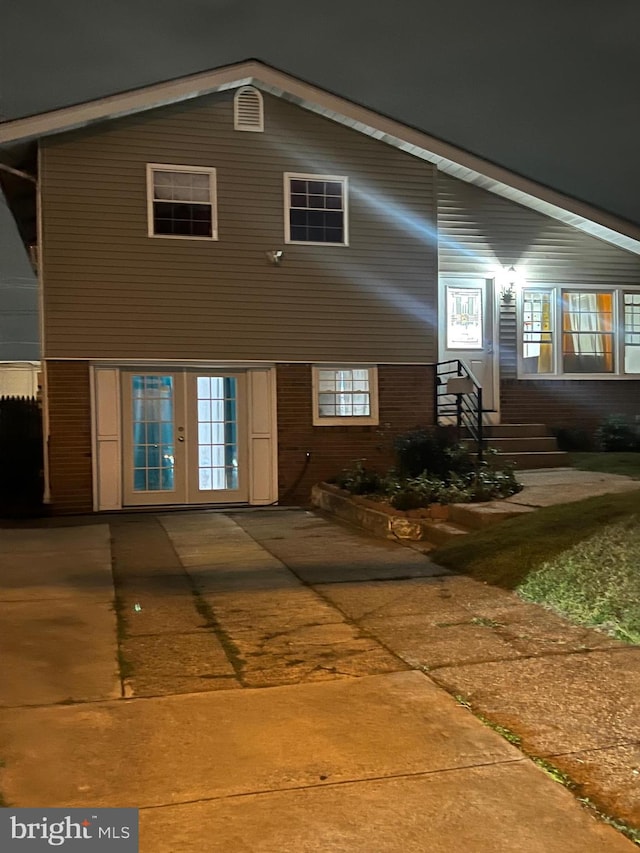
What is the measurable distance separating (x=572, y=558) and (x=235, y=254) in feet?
26.4

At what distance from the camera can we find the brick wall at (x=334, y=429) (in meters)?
12.9

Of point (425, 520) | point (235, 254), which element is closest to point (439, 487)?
point (425, 520)

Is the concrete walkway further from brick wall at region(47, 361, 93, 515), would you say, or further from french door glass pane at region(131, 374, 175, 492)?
french door glass pane at region(131, 374, 175, 492)

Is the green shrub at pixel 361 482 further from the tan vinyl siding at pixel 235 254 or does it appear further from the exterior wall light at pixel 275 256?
the exterior wall light at pixel 275 256

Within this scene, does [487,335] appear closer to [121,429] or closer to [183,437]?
[183,437]

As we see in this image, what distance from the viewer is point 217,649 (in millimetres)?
5117

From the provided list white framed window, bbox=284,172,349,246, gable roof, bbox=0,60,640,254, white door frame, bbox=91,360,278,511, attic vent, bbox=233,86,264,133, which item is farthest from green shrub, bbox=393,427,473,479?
attic vent, bbox=233,86,264,133

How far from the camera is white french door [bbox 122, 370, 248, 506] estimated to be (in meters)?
12.5

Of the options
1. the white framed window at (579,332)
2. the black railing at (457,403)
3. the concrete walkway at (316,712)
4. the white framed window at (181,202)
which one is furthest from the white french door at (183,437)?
the white framed window at (579,332)

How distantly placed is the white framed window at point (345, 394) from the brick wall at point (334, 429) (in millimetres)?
120

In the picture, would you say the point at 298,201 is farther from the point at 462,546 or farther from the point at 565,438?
the point at 462,546

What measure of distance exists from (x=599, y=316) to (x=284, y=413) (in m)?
6.44

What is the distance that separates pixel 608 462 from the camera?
12250 mm

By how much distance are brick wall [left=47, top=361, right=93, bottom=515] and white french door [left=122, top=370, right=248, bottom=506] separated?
1.99 ft
